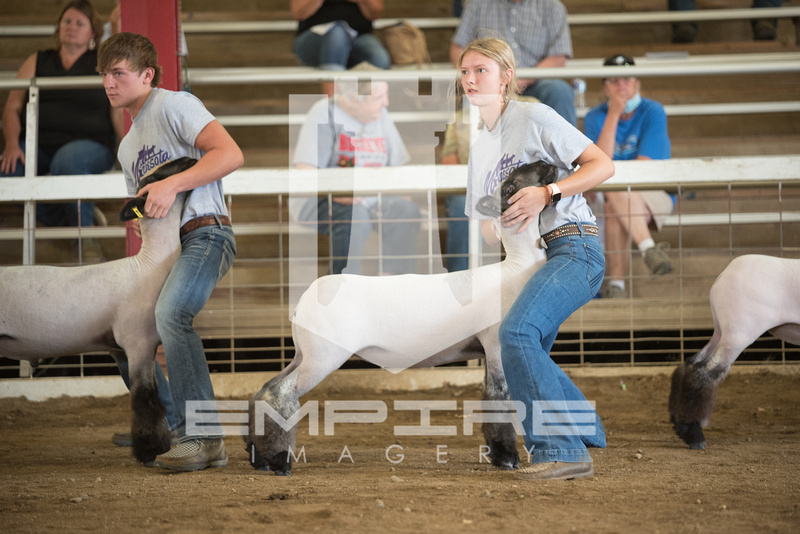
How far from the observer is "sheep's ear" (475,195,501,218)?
110 inches

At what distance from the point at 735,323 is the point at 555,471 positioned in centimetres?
121

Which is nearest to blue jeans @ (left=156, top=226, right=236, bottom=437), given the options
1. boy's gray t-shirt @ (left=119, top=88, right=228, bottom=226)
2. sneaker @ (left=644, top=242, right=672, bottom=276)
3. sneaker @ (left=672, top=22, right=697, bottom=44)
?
boy's gray t-shirt @ (left=119, top=88, right=228, bottom=226)

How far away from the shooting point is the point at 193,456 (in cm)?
277

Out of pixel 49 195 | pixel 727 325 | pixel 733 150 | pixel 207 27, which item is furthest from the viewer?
pixel 207 27

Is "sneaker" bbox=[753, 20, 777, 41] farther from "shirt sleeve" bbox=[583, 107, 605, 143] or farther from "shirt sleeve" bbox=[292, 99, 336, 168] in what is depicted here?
"shirt sleeve" bbox=[292, 99, 336, 168]

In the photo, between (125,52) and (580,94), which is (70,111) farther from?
(580,94)

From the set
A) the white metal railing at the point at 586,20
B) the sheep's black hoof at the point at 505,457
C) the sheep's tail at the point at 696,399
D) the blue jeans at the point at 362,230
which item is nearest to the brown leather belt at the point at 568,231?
the sheep's black hoof at the point at 505,457

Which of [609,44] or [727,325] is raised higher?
[609,44]

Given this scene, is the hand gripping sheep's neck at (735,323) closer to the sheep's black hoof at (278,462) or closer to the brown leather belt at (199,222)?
the sheep's black hoof at (278,462)

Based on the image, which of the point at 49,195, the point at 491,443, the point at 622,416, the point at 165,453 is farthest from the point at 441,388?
the point at 49,195

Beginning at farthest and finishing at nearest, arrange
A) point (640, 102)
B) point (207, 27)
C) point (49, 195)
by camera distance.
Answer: point (207, 27) < point (640, 102) < point (49, 195)

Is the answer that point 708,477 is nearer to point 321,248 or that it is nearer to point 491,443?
point 491,443

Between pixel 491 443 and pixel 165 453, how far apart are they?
4.09ft

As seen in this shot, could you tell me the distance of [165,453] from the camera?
280 centimetres
